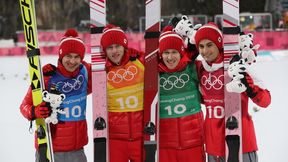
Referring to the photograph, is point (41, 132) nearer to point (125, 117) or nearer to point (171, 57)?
point (125, 117)

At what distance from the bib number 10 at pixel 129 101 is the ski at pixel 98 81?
130 mm

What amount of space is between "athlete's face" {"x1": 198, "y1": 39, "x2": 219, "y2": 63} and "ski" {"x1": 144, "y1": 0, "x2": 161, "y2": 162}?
0.28 metres

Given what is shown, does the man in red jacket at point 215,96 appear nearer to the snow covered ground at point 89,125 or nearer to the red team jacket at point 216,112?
the red team jacket at point 216,112

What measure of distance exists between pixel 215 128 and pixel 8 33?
66.9ft

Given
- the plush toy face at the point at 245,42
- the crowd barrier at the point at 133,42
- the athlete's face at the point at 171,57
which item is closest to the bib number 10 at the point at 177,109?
the athlete's face at the point at 171,57

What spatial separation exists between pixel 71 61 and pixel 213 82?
2.97 feet

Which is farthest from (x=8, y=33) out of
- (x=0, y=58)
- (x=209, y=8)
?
(x=209, y=8)

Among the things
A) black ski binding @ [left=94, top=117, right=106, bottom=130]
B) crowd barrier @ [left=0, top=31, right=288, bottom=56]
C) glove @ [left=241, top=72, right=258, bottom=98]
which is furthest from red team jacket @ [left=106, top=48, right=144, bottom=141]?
crowd barrier @ [left=0, top=31, right=288, bottom=56]

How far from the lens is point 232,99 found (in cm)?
271

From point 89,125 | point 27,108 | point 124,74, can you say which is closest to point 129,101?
point 124,74

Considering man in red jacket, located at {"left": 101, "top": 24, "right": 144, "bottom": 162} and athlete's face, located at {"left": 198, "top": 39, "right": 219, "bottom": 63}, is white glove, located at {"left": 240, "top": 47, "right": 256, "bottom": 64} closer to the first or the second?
athlete's face, located at {"left": 198, "top": 39, "right": 219, "bottom": 63}

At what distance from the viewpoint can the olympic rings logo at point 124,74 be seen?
9.66 ft

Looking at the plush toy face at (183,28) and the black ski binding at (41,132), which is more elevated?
the plush toy face at (183,28)

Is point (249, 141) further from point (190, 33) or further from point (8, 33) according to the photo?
point (8, 33)
